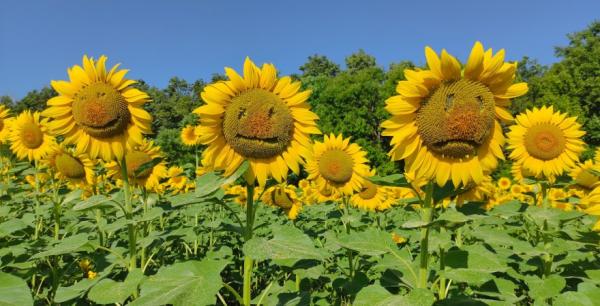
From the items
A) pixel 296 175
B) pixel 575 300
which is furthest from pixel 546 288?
pixel 296 175

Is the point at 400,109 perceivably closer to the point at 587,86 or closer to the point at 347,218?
the point at 347,218

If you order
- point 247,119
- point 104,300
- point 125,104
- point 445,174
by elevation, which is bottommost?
point 104,300

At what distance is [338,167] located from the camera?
4.81 meters

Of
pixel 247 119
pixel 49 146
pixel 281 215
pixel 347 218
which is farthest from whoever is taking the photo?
pixel 281 215

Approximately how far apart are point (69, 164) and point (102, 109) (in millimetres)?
2189

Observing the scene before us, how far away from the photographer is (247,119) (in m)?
2.06

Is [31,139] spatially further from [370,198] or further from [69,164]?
[370,198]

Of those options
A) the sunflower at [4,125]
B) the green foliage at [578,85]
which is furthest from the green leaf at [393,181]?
the green foliage at [578,85]

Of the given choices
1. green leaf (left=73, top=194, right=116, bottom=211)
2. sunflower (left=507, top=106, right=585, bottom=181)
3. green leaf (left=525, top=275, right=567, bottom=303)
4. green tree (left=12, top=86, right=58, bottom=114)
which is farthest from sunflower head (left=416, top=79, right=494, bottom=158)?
green tree (left=12, top=86, right=58, bottom=114)

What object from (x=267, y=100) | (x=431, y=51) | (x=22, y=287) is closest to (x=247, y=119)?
(x=267, y=100)

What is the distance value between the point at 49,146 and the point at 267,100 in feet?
11.4

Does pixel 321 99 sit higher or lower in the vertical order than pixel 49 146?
higher

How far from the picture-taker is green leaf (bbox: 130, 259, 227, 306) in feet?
4.64

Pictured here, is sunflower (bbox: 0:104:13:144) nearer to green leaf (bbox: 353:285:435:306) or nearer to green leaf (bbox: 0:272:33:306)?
green leaf (bbox: 0:272:33:306)
